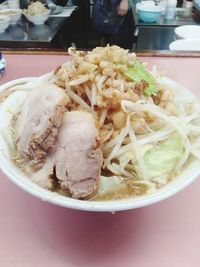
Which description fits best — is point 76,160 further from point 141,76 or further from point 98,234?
point 141,76

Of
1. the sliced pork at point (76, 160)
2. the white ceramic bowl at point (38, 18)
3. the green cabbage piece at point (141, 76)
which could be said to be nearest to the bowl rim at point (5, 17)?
the white ceramic bowl at point (38, 18)

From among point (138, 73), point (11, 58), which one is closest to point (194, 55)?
point (138, 73)

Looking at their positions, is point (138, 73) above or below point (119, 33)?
above

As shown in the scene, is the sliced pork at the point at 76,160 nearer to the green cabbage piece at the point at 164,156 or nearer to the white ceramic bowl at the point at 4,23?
the green cabbage piece at the point at 164,156

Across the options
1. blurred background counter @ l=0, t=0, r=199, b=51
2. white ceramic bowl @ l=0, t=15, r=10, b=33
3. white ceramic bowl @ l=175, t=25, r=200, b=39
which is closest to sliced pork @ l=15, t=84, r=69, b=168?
white ceramic bowl @ l=175, t=25, r=200, b=39

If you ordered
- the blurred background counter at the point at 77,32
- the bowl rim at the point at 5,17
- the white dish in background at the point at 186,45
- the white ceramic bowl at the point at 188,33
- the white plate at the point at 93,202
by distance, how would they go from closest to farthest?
the white plate at the point at 93,202 < the white dish in background at the point at 186,45 < the white ceramic bowl at the point at 188,33 < the blurred background counter at the point at 77,32 < the bowl rim at the point at 5,17

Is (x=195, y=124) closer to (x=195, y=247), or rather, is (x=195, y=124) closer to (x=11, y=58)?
(x=195, y=247)
